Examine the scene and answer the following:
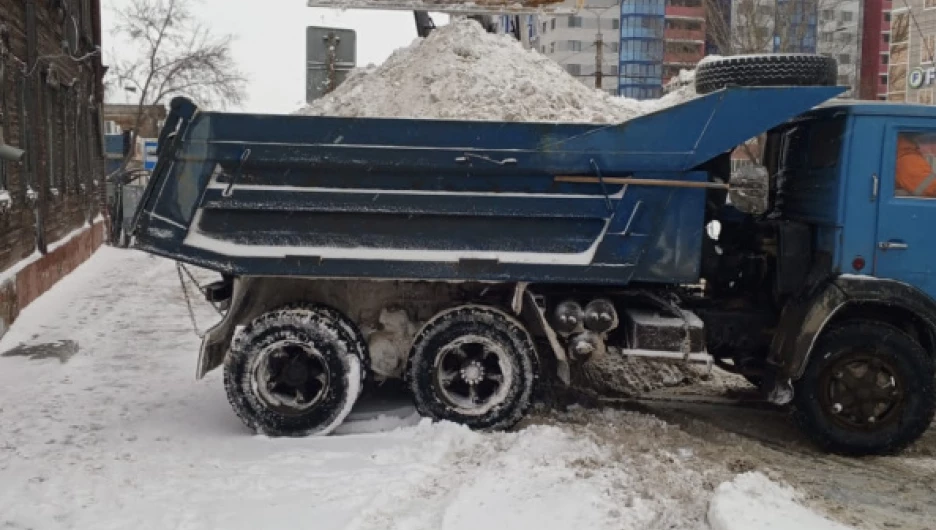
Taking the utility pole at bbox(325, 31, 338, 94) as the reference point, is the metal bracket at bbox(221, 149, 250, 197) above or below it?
below

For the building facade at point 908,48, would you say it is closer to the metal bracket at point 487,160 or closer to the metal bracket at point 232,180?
the metal bracket at point 487,160

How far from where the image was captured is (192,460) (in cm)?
574

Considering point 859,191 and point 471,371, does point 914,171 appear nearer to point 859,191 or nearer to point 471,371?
point 859,191

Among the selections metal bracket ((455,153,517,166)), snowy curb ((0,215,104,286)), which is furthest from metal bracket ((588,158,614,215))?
snowy curb ((0,215,104,286))

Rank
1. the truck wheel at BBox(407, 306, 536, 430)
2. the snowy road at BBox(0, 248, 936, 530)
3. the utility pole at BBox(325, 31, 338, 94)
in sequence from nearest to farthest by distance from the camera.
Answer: the snowy road at BBox(0, 248, 936, 530)
the truck wheel at BBox(407, 306, 536, 430)
the utility pole at BBox(325, 31, 338, 94)

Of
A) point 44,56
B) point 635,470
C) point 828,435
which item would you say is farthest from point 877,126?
point 44,56

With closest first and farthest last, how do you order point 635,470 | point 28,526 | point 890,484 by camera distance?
1. point 28,526
2. point 635,470
3. point 890,484

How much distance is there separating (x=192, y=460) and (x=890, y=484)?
430 centimetres

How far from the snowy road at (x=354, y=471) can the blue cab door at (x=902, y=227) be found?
4.20 feet

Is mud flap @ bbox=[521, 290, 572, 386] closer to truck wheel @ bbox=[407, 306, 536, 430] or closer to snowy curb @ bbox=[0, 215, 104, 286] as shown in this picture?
truck wheel @ bbox=[407, 306, 536, 430]

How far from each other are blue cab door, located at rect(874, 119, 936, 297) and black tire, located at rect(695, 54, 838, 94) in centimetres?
60

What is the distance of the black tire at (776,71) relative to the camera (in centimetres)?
642

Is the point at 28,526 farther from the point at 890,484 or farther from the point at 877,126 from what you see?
the point at 877,126

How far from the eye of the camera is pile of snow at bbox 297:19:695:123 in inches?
443
